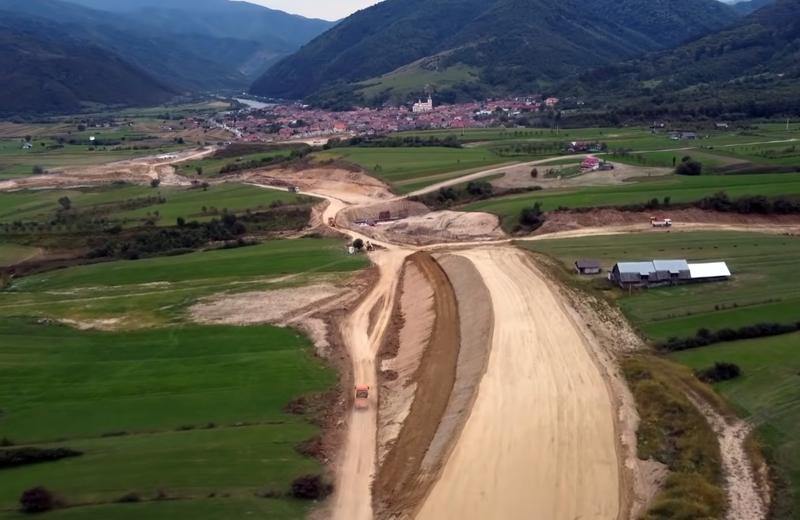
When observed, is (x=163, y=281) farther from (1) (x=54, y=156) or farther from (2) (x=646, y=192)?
(1) (x=54, y=156)

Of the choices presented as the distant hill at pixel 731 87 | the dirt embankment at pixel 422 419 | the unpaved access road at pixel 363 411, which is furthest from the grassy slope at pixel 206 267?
the distant hill at pixel 731 87

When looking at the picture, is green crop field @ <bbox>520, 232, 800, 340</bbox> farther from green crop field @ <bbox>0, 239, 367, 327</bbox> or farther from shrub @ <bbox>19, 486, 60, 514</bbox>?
shrub @ <bbox>19, 486, 60, 514</bbox>

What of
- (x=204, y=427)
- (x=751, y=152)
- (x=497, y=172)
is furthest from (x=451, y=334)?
(x=751, y=152)

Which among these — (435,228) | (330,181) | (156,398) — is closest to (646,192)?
(435,228)

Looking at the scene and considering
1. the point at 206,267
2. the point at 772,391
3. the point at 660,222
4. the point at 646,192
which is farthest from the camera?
the point at 646,192

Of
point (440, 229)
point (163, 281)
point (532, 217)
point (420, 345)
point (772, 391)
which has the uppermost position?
point (532, 217)

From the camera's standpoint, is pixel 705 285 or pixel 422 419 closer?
pixel 422 419

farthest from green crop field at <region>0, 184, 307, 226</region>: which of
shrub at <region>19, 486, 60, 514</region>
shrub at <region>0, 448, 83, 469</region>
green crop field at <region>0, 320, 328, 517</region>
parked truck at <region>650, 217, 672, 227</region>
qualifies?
shrub at <region>19, 486, 60, 514</region>
